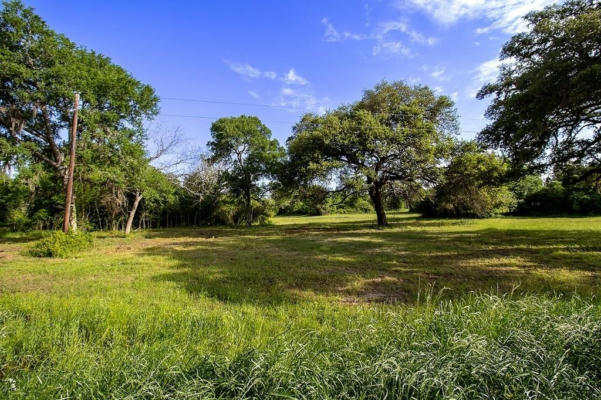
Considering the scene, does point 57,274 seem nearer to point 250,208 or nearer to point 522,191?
point 250,208

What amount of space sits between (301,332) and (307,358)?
109 cm

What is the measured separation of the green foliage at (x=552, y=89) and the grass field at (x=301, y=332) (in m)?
4.29

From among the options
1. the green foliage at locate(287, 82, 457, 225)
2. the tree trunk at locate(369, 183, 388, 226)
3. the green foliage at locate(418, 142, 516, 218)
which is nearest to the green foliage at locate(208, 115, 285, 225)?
the green foliage at locate(287, 82, 457, 225)

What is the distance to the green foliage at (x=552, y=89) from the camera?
7.02m

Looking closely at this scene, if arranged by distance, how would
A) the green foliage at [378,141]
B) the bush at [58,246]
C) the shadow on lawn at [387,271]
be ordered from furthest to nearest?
1. the green foliage at [378,141]
2. the bush at [58,246]
3. the shadow on lawn at [387,271]

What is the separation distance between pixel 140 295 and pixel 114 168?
11989mm

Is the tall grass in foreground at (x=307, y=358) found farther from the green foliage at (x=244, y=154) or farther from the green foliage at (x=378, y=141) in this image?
the green foliage at (x=244, y=154)

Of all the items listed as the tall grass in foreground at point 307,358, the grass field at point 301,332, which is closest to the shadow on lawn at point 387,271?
the grass field at point 301,332

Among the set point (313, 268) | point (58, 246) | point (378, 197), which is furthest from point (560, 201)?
point (58, 246)

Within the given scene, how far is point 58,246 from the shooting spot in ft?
30.4

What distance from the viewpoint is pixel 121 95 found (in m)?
14.8

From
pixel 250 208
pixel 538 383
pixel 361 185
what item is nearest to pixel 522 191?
pixel 361 185

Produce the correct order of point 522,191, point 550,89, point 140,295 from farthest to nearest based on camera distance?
point 522,191 < point 550,89 < point 140,295

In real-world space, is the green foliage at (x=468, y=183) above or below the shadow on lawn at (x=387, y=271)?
above
